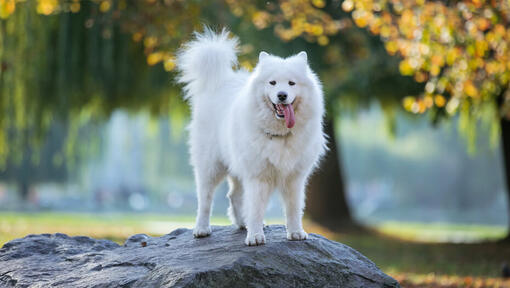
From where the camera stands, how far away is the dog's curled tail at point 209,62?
5.34m

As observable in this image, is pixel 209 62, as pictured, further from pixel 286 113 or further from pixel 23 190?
pixel 23 190

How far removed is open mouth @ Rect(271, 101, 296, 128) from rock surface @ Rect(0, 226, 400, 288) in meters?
0.94

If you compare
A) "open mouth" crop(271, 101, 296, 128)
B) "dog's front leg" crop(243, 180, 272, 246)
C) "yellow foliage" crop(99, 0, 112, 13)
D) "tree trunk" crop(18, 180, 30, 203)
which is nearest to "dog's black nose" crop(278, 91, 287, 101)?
"open mouth" crop(271, 101, 296, 128)

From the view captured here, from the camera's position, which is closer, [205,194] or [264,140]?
[264,140]

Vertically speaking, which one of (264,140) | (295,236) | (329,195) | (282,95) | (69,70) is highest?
(69,70)

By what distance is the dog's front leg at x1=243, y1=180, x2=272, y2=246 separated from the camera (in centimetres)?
449

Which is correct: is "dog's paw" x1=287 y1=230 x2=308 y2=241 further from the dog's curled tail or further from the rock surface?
the dog's curled tail

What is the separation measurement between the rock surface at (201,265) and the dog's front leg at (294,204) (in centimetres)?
9

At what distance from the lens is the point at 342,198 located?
48.2 feet

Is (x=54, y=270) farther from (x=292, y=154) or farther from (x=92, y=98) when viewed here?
(x=92, y=98)

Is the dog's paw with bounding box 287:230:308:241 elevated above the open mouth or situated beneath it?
situated beneath

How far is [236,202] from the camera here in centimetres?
529

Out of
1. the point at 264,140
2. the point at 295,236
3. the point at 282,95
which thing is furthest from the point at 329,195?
the point at 282,95

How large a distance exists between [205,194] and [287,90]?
1.37 metres
